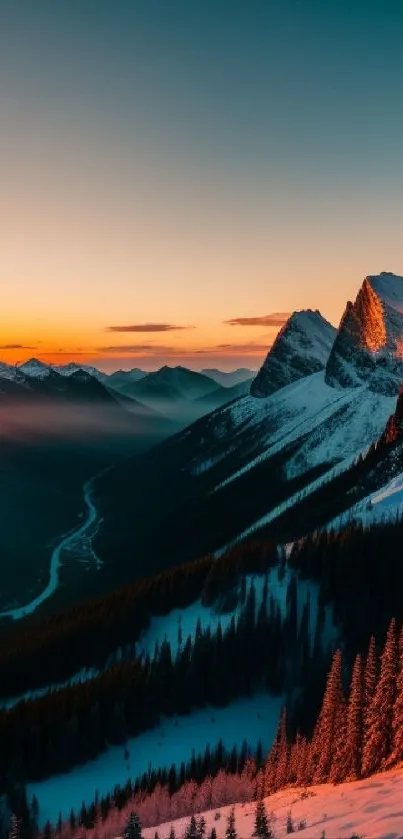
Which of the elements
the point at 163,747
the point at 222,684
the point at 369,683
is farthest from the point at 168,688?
the point at 369,683

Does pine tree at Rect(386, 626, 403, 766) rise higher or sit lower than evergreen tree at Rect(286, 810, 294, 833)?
lower

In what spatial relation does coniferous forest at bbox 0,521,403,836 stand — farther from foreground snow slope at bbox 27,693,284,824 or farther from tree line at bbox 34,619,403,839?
foreground snow slope at bbox 27,693,284,824

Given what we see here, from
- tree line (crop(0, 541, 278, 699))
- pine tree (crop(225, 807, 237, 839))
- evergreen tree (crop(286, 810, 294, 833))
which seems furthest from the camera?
tree line (crop(0, 541, 278, 699))

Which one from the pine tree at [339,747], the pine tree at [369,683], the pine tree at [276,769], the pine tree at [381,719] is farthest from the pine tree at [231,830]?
the pine tree at [369,683]

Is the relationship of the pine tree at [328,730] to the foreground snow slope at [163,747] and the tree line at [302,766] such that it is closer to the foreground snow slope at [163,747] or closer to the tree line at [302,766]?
the tree line at [302,766]

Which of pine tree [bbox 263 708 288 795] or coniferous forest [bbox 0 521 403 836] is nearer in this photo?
pine tree [bbox 263 708 288 795]

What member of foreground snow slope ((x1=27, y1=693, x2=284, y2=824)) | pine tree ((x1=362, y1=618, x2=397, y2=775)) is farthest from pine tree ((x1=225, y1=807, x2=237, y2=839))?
foreground snow slope ((x1=27, y1=693, x2=284, y2=824))
